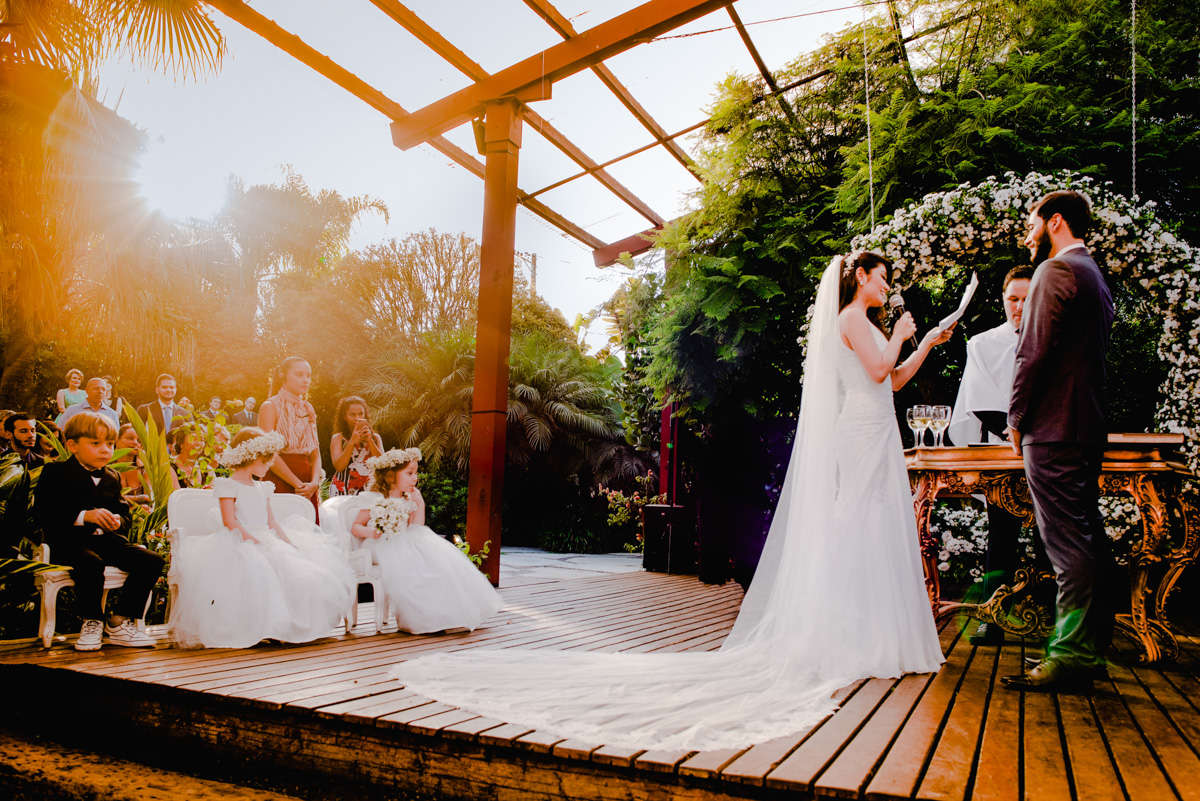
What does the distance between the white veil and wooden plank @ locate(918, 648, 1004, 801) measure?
1.39 feet

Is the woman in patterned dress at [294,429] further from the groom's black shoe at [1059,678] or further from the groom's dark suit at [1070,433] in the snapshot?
the groom's black shoe at [1059,678]

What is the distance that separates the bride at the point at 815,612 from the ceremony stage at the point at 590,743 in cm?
17

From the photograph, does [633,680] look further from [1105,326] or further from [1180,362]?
[1180,362]

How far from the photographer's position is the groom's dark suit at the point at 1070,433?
115 inches

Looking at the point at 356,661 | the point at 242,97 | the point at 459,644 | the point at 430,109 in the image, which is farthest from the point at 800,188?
the point at 242,97

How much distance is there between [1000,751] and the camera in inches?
86.4

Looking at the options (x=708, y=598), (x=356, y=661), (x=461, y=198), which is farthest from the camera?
(x=461, y=198)

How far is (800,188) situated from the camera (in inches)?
266

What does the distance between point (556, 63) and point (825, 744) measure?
6.16m

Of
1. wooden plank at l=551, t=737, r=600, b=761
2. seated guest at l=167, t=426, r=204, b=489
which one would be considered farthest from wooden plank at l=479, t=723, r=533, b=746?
seated guest at l=167, t=426, r=204, b=489

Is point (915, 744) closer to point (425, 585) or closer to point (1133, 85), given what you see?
point (425, 585)

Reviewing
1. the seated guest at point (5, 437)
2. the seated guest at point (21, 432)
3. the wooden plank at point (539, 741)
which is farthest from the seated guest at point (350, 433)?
the wooden plank at point (539, 741)

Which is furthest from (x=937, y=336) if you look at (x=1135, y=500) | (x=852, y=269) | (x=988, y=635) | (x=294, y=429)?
(x=294, y=429)

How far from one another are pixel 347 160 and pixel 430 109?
484 cm
